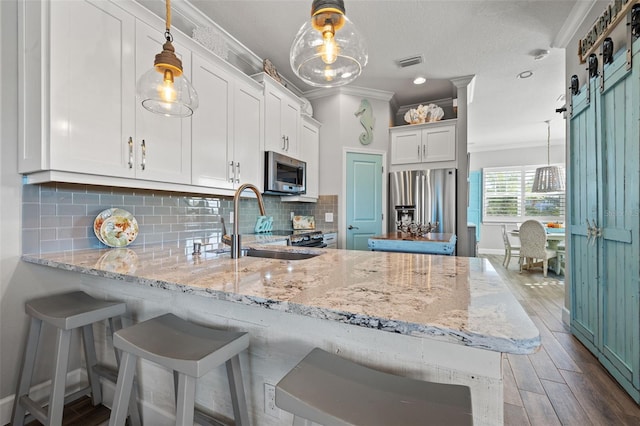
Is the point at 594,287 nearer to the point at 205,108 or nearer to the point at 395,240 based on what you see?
the point at 395,240

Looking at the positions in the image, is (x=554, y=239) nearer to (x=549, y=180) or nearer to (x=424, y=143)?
(x=549, y=180)

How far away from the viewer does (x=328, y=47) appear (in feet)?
3.99

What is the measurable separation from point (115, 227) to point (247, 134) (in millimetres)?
1356

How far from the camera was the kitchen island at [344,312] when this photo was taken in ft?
2.01

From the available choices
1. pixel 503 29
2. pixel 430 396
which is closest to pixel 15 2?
pixel 430 396

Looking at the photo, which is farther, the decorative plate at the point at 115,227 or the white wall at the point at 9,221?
the decorative plate at the point at 115,227

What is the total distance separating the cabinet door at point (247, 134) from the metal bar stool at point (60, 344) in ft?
4.64

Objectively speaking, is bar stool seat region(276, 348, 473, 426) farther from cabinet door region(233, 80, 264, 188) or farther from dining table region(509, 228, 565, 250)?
dining table region(509, 228, 565, 250)

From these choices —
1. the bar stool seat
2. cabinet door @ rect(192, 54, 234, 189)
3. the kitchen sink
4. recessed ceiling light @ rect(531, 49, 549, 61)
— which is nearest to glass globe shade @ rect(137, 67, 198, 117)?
cabinet door @ rect(192, 54, 234, 189)

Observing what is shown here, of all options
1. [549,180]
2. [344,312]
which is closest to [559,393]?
[344,312]

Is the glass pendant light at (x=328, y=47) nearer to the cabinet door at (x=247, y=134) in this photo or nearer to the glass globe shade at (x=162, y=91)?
the glass globe shade at (x=162, y=91)

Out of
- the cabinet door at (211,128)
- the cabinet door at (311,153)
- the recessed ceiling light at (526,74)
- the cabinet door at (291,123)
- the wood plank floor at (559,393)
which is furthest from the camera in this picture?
the cabinet door at (311,153)

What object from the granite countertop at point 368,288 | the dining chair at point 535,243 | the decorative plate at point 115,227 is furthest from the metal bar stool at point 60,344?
the dining chair at point 535,243

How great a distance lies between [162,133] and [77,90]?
48 cm
